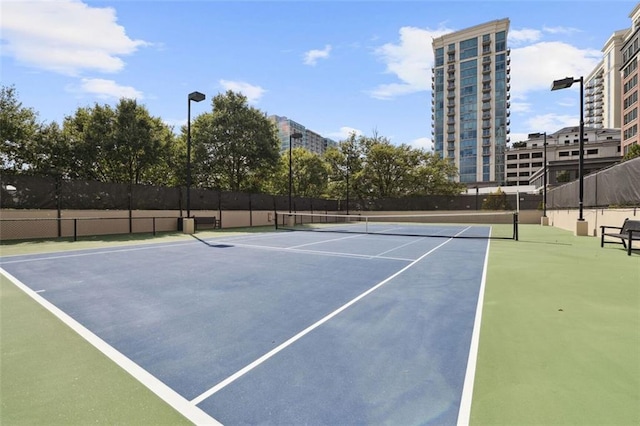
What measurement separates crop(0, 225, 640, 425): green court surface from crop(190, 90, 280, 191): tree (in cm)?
2706

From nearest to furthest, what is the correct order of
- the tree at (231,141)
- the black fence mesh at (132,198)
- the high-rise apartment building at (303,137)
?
the black fence mesh at (132,198), the tree at (231,141), the high-rise apartment building at (303,137)

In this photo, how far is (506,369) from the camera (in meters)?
2.84

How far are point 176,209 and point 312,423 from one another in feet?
69.0

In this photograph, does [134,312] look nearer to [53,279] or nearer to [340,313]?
[340,313]

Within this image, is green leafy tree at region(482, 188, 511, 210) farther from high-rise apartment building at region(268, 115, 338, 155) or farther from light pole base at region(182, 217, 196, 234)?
high-rise apartment building at region(268, 115, 338, 155)

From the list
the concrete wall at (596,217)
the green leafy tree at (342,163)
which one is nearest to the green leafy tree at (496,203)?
the concrete wall at (596,217)

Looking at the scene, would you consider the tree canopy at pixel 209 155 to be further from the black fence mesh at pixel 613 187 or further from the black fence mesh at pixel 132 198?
the black fence mesh at pixel 613 187

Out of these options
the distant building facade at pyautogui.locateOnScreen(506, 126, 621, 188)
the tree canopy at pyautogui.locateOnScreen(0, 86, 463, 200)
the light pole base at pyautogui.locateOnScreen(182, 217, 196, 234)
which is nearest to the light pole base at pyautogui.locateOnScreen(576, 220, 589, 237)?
the tree canopy at pyautogui.locateOnScreen(0, 86, 463, 200)

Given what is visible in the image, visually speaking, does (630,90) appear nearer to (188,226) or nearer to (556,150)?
(556,150)

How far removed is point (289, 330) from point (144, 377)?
153 cm

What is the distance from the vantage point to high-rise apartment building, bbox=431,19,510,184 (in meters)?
96.2

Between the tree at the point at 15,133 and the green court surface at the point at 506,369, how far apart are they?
21332 mm

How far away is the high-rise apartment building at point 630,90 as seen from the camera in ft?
180

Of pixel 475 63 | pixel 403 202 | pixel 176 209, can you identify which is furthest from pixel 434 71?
pixel 176 209
